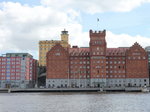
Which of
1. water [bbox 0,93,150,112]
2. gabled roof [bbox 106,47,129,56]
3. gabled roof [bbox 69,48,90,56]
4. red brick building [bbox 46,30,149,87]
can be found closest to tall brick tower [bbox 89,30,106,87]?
red brick building [bbox 46,30,149,87]

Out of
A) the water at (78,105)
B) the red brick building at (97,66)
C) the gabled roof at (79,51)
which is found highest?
the gabled roof at (79,51)

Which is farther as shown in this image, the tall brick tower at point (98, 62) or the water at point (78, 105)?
the tall brick tower at point (98, 62)

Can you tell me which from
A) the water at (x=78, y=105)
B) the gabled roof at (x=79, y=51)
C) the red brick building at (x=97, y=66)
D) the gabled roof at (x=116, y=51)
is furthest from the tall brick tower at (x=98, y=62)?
the water at (x=78, y=105)

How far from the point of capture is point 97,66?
182875mm

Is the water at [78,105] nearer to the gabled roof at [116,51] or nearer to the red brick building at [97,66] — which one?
the red brick building at [97,66]

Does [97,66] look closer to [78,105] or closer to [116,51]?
[116,51]

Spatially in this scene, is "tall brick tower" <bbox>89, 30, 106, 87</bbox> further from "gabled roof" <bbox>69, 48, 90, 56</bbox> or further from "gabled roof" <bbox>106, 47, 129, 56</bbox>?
"gabled roof" <bbox>69, 48, 90, 56</bbox>

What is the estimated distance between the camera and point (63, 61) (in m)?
188

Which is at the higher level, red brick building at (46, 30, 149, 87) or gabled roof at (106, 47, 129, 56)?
gabled roof at (106, 47, 129, 56)

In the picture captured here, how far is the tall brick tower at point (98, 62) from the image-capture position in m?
183

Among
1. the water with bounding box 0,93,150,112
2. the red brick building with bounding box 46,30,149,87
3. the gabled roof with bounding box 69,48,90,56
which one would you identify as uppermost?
the gabled roof with bounding box 69,48,90,56

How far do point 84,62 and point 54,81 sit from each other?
765 inches

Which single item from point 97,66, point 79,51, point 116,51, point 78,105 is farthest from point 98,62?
point 78,105

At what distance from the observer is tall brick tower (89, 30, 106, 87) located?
7190 inches
